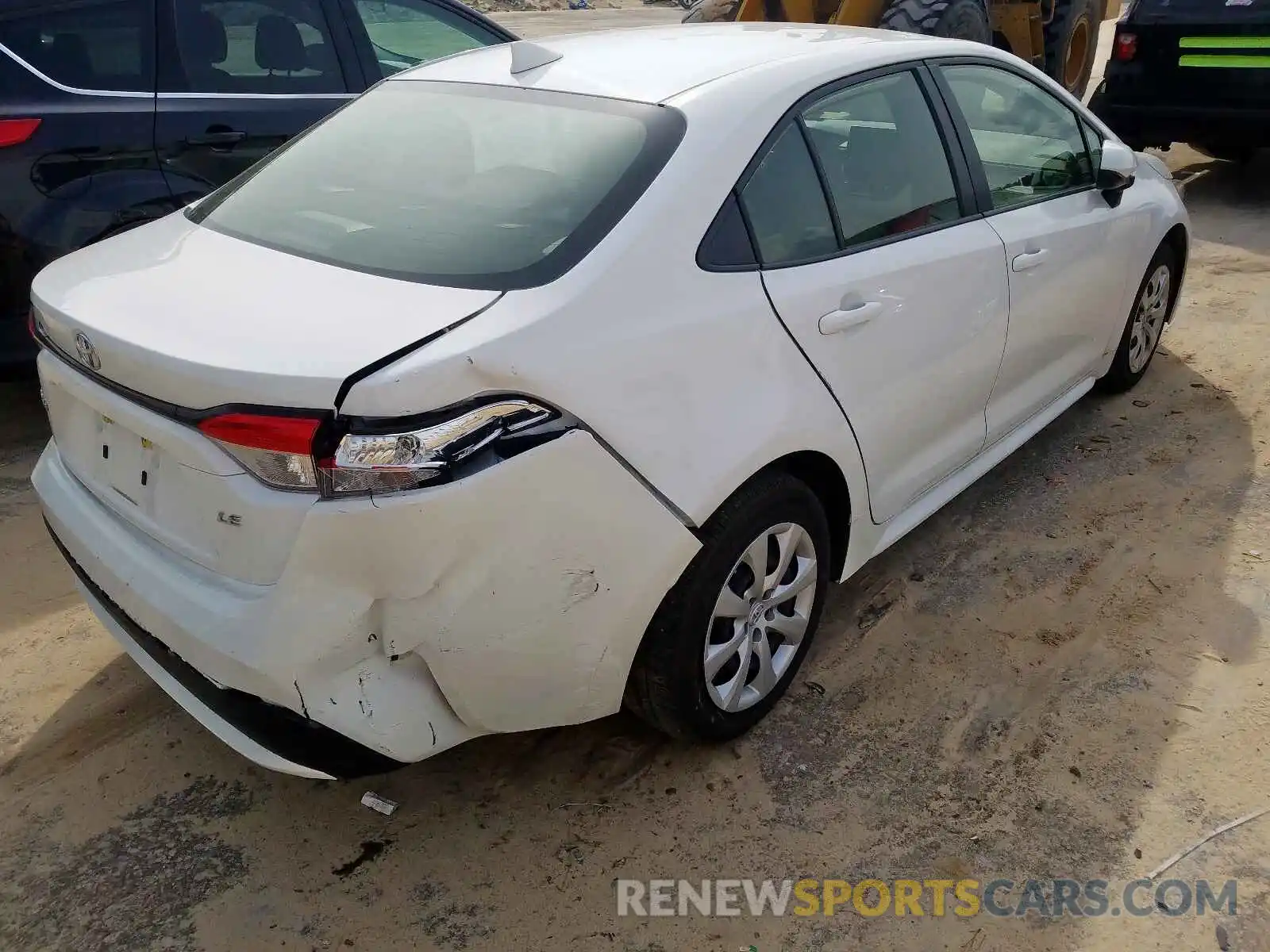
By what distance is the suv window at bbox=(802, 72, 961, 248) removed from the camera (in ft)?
8.61

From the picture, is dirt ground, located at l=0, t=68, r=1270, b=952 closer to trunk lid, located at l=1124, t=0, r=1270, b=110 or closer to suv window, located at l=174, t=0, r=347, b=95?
suv window, located at l=174, t=0, r=347, b=95

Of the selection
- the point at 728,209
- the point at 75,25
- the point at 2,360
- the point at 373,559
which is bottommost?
the point at 2,360

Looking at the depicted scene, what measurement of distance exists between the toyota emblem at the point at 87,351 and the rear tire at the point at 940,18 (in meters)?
5.91

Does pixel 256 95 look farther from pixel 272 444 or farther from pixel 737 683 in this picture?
pixel 737 683

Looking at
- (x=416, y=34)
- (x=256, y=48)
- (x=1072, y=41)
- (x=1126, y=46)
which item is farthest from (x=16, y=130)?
(x=1072, y=41)

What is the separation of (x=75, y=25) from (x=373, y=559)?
334cm

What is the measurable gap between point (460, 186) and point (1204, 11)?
6.33m

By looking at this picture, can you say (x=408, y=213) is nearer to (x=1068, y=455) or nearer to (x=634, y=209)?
(x=634, y=209)

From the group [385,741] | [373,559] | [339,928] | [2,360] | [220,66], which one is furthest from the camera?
[220,66]

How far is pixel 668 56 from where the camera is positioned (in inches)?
105

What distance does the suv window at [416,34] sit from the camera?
483 centimetres

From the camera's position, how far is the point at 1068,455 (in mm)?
4051

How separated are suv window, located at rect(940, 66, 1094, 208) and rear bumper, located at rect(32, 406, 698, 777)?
1.82 meters

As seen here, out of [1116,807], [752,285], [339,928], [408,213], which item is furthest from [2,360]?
[1116,807]
